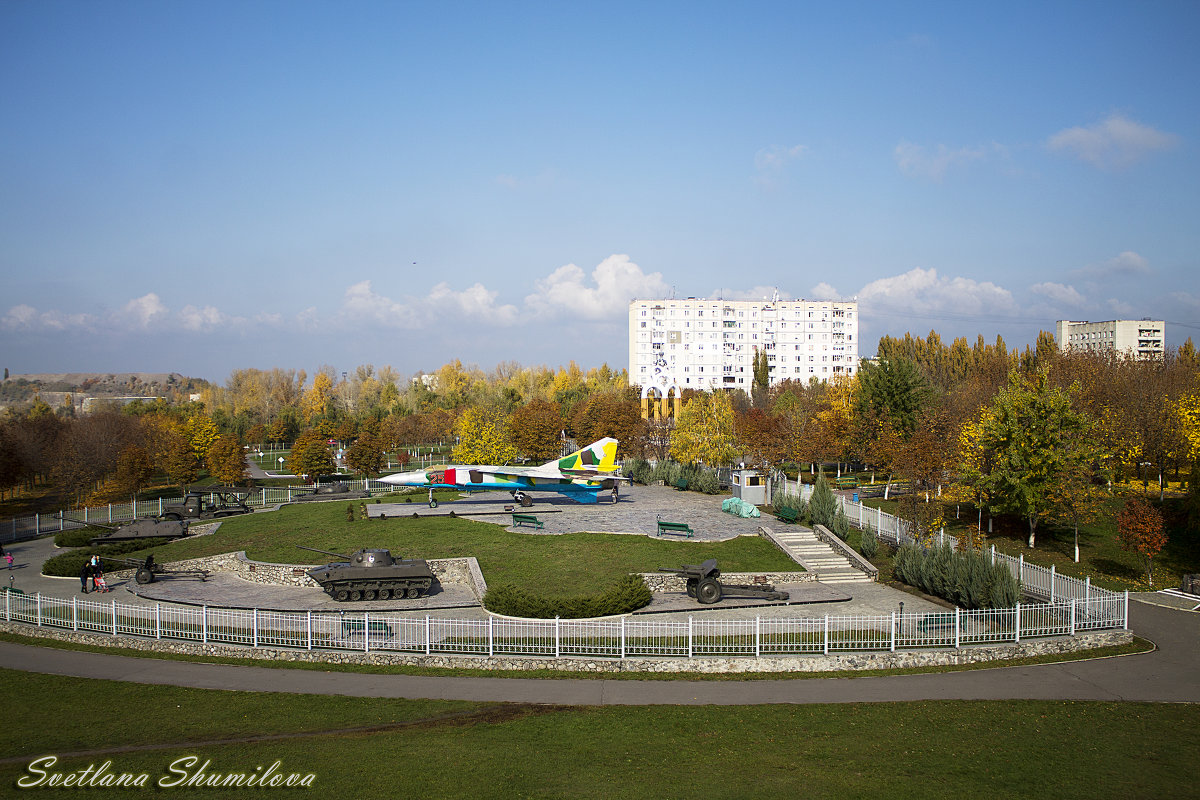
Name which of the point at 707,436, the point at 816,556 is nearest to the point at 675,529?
the point at 816,556

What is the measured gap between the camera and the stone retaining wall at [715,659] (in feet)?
54.0

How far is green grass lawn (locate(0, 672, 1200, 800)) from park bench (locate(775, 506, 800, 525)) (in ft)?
55.8

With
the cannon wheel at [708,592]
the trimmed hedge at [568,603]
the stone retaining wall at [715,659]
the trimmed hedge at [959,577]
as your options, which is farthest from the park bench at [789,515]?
the stone retaining wall at [715,659]

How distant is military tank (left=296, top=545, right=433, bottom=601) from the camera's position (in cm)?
2250

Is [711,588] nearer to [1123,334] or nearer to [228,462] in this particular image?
[228,462]

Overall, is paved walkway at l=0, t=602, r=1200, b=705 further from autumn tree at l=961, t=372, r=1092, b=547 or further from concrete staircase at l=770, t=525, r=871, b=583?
autumn tree at l=961, t=372, r=1092, b=547

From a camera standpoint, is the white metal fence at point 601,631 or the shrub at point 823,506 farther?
the shrub at point 823,506

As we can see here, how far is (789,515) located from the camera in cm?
3145

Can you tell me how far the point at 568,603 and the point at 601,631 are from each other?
5.40 ft

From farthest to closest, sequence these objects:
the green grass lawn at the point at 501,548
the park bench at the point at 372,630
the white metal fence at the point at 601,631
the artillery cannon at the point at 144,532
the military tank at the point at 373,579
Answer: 1. the artillery cannon at the point at 144,532
2. the green grass lawn at the point at 501,548
3. the military tank at the point at 373,579
4. the park bench at the point at 372,630
5. the white metal fence at the point at 601,631

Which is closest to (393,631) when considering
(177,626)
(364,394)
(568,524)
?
(177,626)

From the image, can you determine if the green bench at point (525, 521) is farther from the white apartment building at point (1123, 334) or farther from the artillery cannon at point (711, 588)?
the white apartment building at point (1123, 334)

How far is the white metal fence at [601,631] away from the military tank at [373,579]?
257 cm

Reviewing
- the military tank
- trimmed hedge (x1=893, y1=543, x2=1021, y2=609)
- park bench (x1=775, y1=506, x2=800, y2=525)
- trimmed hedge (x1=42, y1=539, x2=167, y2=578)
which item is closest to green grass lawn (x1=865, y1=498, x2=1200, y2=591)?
trimmed hedge (x1=893, y1=543, x2=1021, y2=609)
